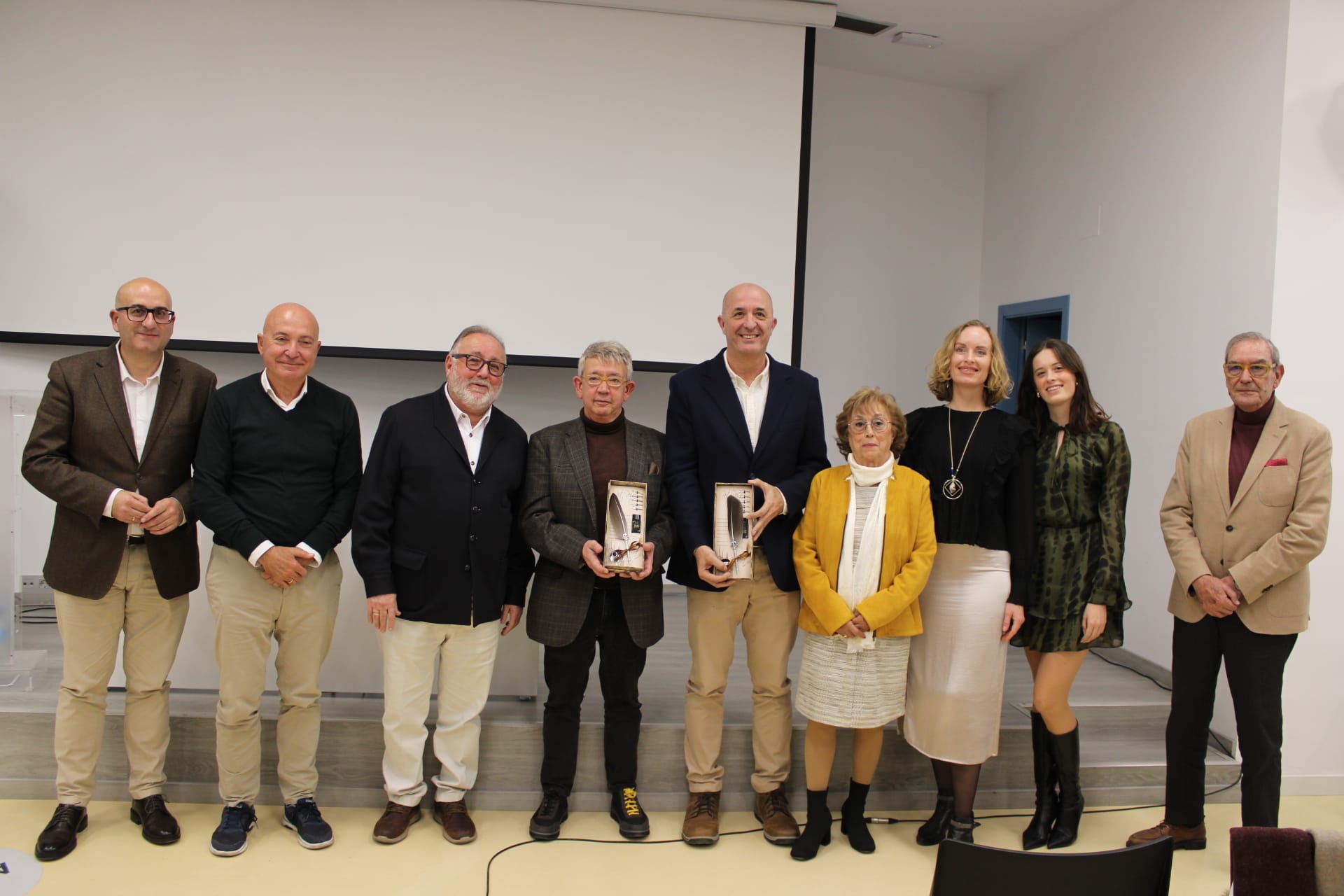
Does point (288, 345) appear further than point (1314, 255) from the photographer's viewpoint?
No

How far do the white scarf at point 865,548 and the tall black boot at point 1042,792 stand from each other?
29.6 inches

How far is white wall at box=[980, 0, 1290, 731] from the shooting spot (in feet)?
12.2

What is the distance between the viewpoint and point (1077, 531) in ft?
9.57

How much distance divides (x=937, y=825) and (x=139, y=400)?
2.89 m

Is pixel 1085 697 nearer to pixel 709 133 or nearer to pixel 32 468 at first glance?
pixel 709 133

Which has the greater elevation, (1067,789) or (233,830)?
(1067,789)

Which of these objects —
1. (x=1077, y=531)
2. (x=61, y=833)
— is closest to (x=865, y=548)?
(x=1077, y=531)

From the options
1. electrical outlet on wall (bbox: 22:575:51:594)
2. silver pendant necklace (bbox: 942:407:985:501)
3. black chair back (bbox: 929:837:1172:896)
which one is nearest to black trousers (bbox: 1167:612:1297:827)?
silver pendant necklace (bbox: 942:407:985:501)

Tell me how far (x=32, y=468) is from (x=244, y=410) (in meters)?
0.62

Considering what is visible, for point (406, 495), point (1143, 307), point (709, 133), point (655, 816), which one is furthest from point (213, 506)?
point (1143, 307)

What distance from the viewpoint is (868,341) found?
5.90m

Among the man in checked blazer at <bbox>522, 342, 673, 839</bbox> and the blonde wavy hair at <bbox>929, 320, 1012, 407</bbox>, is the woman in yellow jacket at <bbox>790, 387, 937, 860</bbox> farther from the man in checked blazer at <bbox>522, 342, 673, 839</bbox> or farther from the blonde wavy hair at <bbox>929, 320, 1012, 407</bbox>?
the man in checked blazer at <bbox>522, 342, 673, 839</bbox>

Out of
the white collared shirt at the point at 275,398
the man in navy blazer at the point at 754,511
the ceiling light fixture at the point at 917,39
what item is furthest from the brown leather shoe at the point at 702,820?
the ceiling light fixture at the point at 917,39

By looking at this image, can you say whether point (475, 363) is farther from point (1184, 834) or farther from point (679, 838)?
point (1184, 834)
